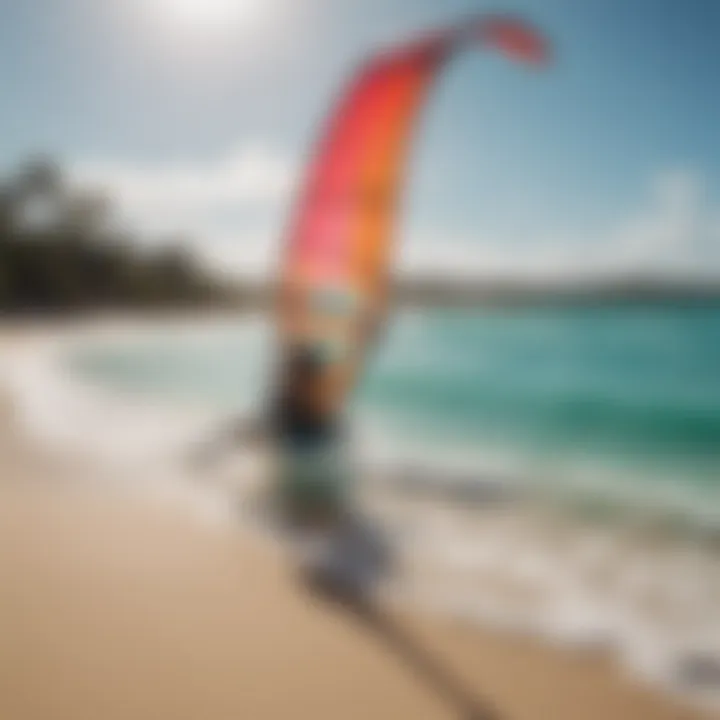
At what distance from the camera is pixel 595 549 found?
1609mm

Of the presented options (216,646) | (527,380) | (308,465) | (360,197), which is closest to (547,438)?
(527,380)

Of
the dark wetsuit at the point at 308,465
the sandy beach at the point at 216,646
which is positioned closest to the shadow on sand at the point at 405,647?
the sandy beach at the point at 216,646

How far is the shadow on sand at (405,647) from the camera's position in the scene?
1259 mm

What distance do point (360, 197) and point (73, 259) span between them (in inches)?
22.3

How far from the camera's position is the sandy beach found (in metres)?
1.26

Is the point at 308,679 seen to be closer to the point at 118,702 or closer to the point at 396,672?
the point at 396,672

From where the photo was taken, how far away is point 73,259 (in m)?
1.63

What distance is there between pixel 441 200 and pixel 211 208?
42 centimetres

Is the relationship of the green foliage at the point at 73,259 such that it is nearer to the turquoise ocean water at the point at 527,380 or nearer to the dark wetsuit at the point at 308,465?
the turquoise ocean water at the point at 527,380

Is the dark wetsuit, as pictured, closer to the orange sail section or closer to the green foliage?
the orange sail section

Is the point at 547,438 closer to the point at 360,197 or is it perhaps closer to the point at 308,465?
the point at 308,465

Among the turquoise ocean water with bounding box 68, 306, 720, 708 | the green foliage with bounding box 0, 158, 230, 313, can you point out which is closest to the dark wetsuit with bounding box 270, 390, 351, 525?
the turquoise ocean water with bounding box 68, 306, 720, 708

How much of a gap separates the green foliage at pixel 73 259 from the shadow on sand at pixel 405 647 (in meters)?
0.56

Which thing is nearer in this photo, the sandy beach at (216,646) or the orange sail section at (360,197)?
the sandy beach at (216,646)
